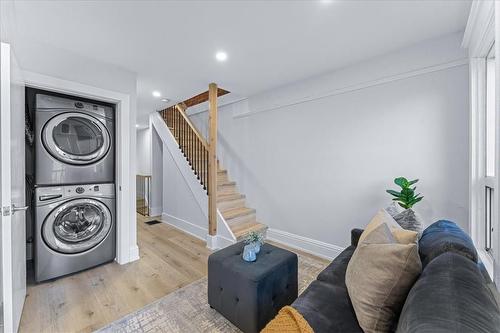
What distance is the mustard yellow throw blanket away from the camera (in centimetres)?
84

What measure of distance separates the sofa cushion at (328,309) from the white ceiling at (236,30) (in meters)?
1.94

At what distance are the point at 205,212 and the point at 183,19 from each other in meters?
2.57

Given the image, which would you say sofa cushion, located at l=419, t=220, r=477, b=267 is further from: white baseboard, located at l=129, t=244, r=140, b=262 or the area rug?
white baseboard, located at l=129, t=244, r=140, b=262

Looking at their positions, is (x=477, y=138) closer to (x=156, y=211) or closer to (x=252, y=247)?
(x=252, y=247)

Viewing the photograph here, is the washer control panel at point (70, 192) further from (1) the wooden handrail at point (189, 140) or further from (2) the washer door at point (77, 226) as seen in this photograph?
(1) the wooden handrail at point (189, 140)

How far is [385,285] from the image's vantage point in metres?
0.97

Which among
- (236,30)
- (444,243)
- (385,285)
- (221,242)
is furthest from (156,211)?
(444,243)

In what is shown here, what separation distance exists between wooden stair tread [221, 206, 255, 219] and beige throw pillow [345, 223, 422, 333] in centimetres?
243

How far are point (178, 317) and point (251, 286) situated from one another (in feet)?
2.47

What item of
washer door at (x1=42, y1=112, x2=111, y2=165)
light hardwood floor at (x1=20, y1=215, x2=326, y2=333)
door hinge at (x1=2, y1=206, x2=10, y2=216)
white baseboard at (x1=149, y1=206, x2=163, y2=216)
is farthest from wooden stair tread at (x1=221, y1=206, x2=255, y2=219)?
door hinge at (x1=2, y1=206, x2=10, y2=216)

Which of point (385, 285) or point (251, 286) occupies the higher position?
point (385, 285)

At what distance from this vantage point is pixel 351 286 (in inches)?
44.8

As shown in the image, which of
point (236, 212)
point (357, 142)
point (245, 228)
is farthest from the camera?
point (236, 212)

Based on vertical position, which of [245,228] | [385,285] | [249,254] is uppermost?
[385,285]
